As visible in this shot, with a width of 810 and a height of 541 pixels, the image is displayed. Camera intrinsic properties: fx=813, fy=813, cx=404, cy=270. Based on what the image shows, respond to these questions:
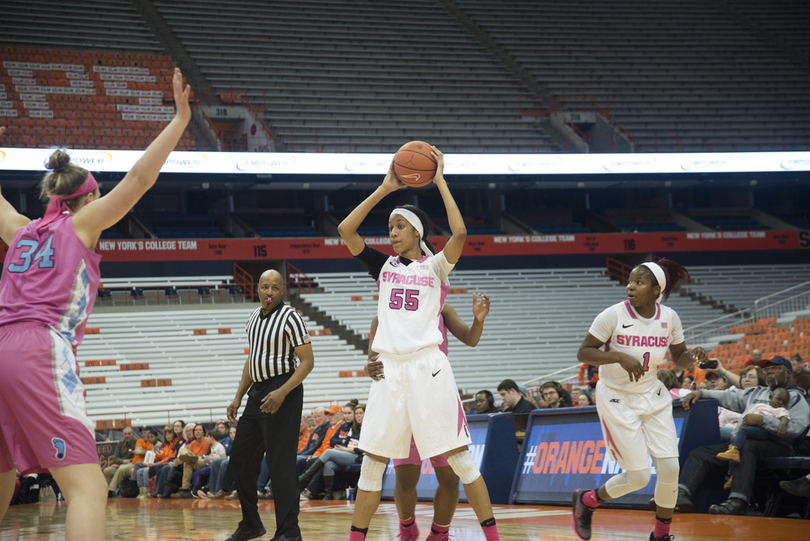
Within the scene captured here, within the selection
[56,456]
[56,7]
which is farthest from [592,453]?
[56,7]

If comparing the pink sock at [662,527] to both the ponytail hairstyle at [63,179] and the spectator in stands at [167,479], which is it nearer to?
the ponytail hairstyle at [63,179]

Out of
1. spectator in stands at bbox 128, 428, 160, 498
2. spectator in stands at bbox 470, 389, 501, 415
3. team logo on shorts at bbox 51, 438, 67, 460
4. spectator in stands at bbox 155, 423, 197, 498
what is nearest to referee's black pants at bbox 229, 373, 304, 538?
team logo on shorts at bbox 51, 438, 67, 460

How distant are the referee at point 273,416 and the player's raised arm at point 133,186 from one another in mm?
2568

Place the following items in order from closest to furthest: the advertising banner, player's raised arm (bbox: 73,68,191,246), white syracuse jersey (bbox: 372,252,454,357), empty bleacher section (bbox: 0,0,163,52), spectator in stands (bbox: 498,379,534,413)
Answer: player's raised arm (bbox: 73,68,191,246), white syracuse jersey (bbox: 372,252,454,357), spectator in stands (bbox: 498,379,534,413), the advertising banner, empty bleacher section (bbox: 0,0,163,52)

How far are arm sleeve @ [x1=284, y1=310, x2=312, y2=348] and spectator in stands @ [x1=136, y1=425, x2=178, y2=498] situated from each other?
830 centimetres

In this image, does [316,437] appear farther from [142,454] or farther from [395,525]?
[395,525]

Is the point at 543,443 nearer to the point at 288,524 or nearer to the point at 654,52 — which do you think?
the point at 288,524

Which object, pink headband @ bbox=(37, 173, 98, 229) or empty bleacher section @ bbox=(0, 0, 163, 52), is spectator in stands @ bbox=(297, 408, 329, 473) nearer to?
pink headband @ bbox=(37, 173, 98, 229)

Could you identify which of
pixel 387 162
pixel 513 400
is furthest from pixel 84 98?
pixel 513 400

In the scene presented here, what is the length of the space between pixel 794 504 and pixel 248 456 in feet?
14.8

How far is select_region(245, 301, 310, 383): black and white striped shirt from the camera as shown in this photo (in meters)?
5.80

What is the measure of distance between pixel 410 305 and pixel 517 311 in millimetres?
21580

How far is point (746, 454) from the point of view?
6.62 metres

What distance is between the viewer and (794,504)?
6.78 m
